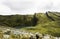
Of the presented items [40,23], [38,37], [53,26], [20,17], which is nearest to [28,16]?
[20,17]

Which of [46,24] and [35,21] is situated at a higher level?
[35,21]

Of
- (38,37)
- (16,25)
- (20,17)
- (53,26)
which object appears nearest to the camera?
(38,37)

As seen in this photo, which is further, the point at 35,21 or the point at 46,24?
the point at 35,21

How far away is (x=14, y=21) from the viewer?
74812 millimetres

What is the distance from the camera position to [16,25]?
7212 cm

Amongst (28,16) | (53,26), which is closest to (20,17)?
(28,16)

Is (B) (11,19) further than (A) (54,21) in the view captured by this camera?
Yes

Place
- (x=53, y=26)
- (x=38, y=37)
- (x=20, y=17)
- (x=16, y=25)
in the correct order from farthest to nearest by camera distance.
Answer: (x=20, y=17) → (x=16, y=25) → (x=53, y=26) → (x=38, y=37)

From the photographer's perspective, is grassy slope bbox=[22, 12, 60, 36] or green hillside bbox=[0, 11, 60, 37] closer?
grassy slope bbox=[22, 12, 60, 36]

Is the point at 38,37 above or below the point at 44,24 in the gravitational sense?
above

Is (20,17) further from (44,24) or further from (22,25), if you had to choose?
(44,24)

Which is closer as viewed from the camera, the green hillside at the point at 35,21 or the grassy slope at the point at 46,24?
the grassy slope at the point at 46,24

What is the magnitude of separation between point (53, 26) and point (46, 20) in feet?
15.6

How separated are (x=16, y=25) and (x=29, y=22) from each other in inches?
192
